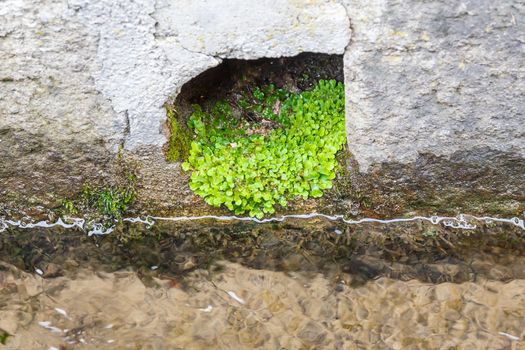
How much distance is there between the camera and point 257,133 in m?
3.67

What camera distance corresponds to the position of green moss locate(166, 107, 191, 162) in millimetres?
3336

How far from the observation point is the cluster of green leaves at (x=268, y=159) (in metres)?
3.43

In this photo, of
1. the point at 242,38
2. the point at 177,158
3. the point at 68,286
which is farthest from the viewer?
the point at 177,158

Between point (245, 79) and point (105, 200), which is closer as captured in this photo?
point (105, 200)

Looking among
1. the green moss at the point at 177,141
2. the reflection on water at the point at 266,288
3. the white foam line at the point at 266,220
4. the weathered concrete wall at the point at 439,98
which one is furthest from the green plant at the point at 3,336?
the weathered concrete wall at the point at 439,98

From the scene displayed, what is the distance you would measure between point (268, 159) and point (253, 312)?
86 cm

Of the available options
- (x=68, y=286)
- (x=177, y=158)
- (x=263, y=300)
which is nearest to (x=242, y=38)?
(x=177, y=158)

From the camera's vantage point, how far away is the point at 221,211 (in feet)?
11.8

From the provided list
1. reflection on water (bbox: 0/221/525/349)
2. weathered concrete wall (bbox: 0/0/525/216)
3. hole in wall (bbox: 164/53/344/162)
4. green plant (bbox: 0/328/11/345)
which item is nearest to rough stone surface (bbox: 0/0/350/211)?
weathered concrete wall (bbox: 0/0/525/216)

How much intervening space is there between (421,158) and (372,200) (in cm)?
39

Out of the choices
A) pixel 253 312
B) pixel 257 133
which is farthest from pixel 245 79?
pixel 253 312

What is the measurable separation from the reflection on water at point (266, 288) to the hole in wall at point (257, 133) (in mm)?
251

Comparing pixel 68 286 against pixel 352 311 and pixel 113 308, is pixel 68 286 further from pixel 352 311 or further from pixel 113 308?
pixel 352 311

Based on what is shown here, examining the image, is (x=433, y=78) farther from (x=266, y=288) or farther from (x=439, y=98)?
(x=266, y=288)
